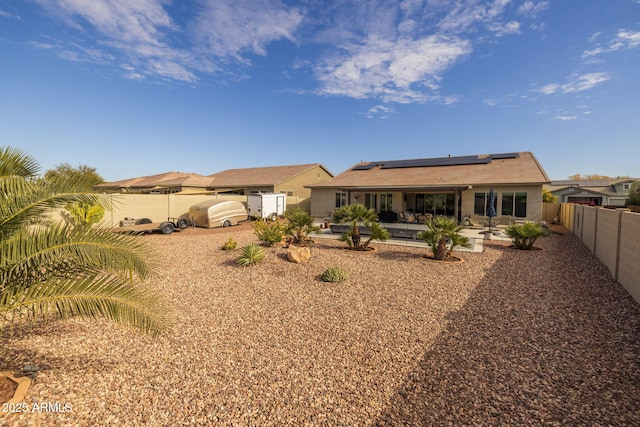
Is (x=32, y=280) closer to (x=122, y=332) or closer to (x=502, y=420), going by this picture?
(x=122, y=332)

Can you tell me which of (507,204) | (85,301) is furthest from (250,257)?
(507,204)

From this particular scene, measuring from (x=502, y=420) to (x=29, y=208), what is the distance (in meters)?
6.19

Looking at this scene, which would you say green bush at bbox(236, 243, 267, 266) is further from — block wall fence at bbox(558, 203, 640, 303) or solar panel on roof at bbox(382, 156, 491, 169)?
solar panel on roof at bbox(382, 156, 491, 169)

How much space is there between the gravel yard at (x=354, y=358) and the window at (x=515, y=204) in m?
12.4

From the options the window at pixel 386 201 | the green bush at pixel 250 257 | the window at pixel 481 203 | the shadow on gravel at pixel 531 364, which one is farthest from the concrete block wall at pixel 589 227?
the green bush at pixel 250 257

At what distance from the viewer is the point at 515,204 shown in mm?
19562

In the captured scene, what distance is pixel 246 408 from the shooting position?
3510mm

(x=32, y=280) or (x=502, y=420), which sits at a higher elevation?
(x=32, y=280)

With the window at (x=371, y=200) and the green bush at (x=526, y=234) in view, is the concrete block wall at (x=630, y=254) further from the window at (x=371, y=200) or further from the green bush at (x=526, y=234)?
the window at (x=371, y=200)

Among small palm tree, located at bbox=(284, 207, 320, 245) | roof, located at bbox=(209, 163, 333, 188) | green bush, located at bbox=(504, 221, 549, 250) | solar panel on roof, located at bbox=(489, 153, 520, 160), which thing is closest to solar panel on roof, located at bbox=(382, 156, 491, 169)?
solar panel on roof, located at bbox=(489, 153, 520, 160)

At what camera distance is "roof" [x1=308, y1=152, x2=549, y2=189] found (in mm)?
20156

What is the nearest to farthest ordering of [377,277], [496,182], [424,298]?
[424,298] < [377,277] < [496,182]

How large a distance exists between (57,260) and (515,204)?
2285cm

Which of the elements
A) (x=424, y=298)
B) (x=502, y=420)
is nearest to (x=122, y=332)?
(x=502, y=420)
